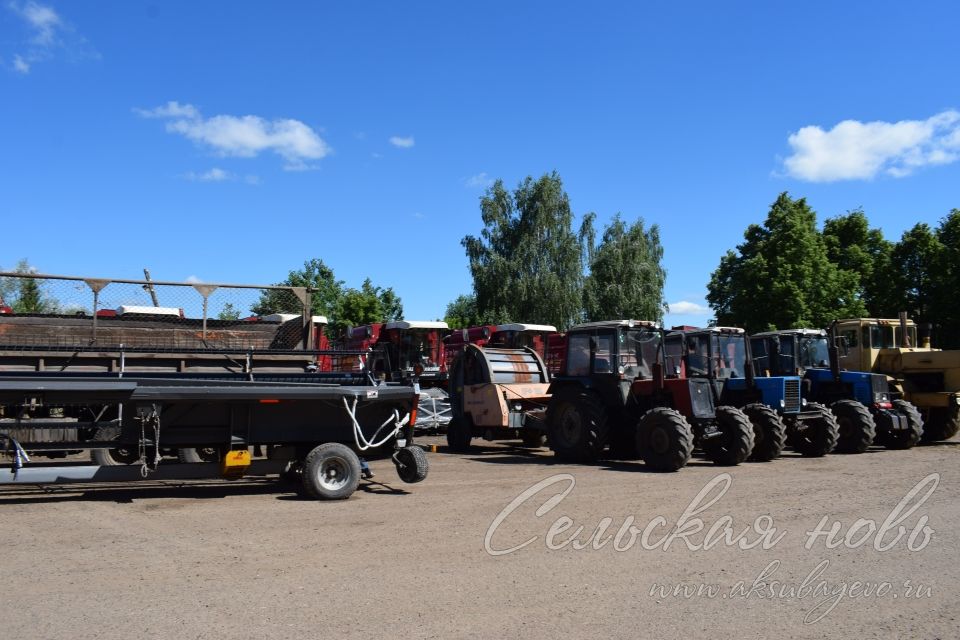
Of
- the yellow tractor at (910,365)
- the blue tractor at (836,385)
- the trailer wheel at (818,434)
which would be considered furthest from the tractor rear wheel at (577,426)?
the yellow tractor at (910,365)

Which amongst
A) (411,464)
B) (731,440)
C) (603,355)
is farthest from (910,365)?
(411,464)

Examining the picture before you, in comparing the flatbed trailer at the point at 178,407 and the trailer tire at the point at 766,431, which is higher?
the flatbed trailer at the point at 178,407

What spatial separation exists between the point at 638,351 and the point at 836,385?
5.67 metres

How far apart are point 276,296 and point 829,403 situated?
40.9ft

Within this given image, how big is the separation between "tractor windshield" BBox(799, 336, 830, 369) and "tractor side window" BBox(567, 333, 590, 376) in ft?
19.5

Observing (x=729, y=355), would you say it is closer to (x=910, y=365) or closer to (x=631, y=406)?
(x=631, y=406)

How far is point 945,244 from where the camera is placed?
3784cm

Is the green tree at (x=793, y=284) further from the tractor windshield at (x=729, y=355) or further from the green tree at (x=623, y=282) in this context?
the tractor windshield at (x=729, y=355)

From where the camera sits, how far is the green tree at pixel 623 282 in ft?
150

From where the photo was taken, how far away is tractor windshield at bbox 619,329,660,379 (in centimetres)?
1427

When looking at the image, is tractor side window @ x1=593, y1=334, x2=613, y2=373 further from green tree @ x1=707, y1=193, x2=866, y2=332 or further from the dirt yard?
green tree @ x1=707, y1=193, x2=866, y2=332

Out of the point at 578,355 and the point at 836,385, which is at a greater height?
the point at 578,355

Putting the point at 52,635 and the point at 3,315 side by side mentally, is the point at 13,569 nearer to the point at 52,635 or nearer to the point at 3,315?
the point at 52,635

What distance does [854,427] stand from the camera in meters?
15.7
